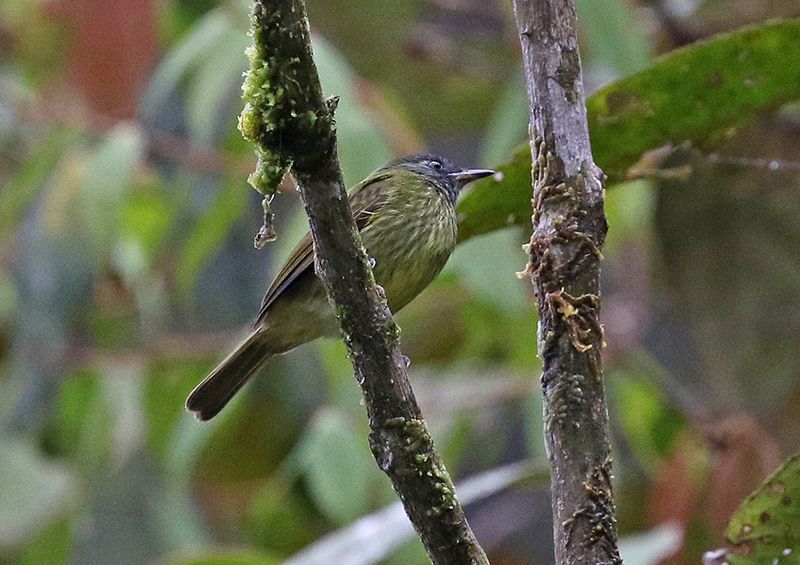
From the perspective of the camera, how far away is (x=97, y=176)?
14.0 feet

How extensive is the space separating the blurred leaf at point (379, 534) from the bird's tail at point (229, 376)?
1.78ft

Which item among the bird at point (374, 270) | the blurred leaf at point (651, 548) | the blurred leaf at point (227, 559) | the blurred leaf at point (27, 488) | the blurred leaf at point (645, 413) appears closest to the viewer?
the blurred leaf at point (651, 548)

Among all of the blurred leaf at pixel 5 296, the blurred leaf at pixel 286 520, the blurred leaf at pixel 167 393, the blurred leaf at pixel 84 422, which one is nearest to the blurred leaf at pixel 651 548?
the blurred leaf at pixel 286 520

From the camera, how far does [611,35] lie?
410 centimetres

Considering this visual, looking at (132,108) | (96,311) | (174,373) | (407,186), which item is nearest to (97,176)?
(132,108)

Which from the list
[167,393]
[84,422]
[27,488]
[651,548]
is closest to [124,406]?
[167,393]

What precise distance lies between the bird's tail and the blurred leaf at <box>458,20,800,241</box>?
4.37 ft

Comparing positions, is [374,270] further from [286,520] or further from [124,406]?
[124,406]

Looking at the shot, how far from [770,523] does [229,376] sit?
2.00 metres

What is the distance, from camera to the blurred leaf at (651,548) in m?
3.48

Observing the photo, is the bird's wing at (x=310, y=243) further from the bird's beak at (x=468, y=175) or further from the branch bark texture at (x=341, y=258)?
the branch bark texture at (x=341, y=258)

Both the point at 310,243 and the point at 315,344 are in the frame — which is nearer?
the point at 310,243

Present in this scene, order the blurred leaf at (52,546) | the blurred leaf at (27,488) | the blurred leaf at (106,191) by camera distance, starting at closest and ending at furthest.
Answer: the blurred leaf at (106,191) < the blurred leaf at (52,546) < the blurred leaf at (27,488)

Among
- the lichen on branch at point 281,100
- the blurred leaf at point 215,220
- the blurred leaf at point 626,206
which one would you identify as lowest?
the lichen on branch at point 281,100
